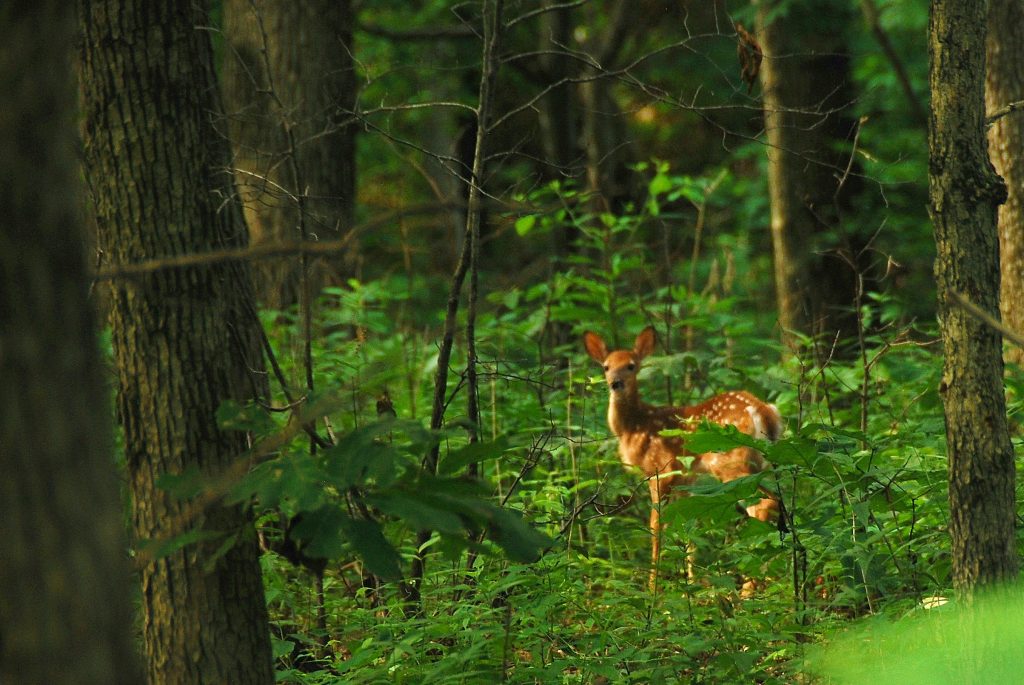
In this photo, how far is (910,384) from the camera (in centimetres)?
621

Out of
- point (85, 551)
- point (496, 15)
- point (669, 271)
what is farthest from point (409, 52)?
point (85, 551)

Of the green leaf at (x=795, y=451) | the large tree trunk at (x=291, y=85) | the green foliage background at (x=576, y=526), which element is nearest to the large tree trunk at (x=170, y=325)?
the green foliage background at (x=576, y=526)

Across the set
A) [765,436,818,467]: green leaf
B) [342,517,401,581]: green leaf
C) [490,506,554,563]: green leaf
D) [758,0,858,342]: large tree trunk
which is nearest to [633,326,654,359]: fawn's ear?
[758,0,858,342]: large tree trunk

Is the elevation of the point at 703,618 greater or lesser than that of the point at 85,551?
lesser

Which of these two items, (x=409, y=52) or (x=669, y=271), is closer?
(x=669, y=271)

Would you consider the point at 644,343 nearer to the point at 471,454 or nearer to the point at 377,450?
the point at 471,454

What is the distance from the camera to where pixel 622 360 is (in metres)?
6.59

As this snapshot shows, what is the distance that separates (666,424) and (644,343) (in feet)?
2.03

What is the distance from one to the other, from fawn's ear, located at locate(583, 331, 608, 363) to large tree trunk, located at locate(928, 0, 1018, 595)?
363cm

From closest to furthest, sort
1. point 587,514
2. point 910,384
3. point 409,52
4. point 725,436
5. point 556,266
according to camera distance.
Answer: point 725,436, point 587,514, point 910,384, point 556,266, point 409,52

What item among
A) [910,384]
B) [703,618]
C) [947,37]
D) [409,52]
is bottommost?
[703,618]

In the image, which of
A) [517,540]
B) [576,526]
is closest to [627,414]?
[576,526]

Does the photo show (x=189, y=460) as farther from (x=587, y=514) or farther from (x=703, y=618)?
(x=587, y=514)

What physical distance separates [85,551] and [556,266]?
8500 millimetres
